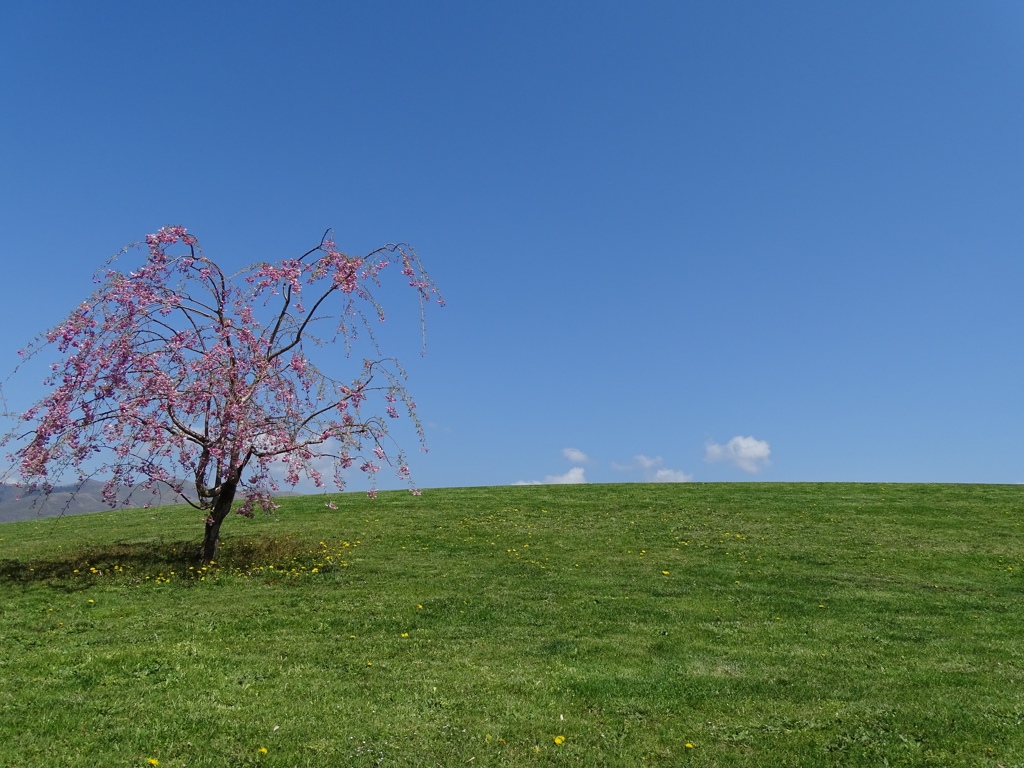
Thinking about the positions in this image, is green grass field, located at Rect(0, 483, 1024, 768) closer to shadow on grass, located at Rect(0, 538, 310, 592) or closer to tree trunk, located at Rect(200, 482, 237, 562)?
shadow on grass, located at Rect(0, 538, 310, 592)

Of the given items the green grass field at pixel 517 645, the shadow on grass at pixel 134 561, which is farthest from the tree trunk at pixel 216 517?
the green grass field at pixel 517 645

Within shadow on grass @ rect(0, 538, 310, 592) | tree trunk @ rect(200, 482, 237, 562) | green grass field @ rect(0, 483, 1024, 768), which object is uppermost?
tree trunk @ rect(200, 482, 237, 562)

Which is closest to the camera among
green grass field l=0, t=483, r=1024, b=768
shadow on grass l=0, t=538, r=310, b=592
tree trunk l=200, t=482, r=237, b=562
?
green grass field l=0, t=483, r=1024, b=768

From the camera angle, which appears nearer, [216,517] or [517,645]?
[517,645]

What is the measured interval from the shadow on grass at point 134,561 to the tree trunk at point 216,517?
1.03ft

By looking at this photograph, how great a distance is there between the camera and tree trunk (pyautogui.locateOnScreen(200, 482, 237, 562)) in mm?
22594

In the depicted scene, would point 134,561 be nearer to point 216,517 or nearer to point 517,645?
point 216,517

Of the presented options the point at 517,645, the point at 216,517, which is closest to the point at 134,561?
the point at 216,517

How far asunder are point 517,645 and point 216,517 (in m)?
12.2

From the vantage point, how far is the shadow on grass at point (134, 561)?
20.9 meters

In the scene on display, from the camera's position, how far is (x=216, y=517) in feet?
74.3

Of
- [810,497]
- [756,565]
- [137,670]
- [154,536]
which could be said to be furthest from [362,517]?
[810,497]

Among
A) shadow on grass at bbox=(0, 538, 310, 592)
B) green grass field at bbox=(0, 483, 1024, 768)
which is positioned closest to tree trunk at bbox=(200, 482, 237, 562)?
shadow on grass at bbox=(0, 538, 310, 592)

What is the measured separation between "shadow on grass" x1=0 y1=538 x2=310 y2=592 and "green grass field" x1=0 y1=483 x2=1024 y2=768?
0.14 metres
